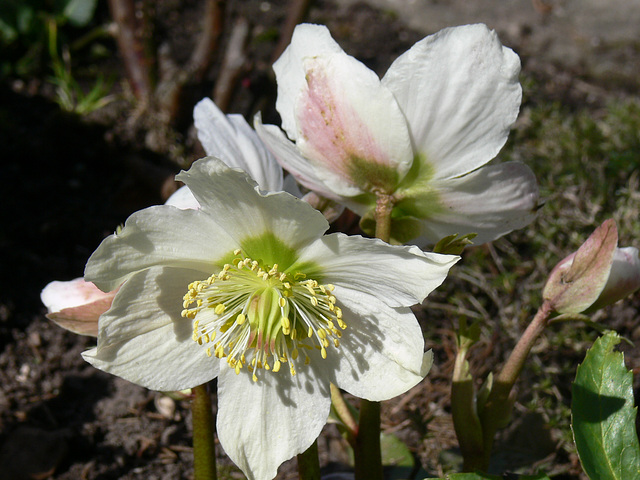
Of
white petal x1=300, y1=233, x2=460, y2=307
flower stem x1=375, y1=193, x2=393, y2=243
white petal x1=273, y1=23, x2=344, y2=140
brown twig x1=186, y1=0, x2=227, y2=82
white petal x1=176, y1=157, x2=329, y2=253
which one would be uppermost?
brown twig x1=186, y1=0, x2=227, y2=82

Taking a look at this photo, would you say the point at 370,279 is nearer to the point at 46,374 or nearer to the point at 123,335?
the point at 123,335

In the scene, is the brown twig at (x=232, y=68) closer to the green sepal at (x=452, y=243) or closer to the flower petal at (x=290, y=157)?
the flower petal at (x=290, y=157)

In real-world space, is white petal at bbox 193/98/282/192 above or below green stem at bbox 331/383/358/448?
above

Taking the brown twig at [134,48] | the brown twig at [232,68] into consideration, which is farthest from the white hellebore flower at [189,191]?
the brown twig at [134,48]

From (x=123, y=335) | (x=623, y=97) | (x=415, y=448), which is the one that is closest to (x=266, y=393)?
(x=123, y=335)

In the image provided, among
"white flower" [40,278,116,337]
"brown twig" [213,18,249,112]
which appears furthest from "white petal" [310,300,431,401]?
"brown twig" [213,18,249,112]

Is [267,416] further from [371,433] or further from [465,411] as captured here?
[465,411]

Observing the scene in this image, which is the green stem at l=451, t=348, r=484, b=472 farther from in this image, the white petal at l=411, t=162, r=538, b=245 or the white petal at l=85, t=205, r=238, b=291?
the white petal at l=85, t=205, r=238, b=291
